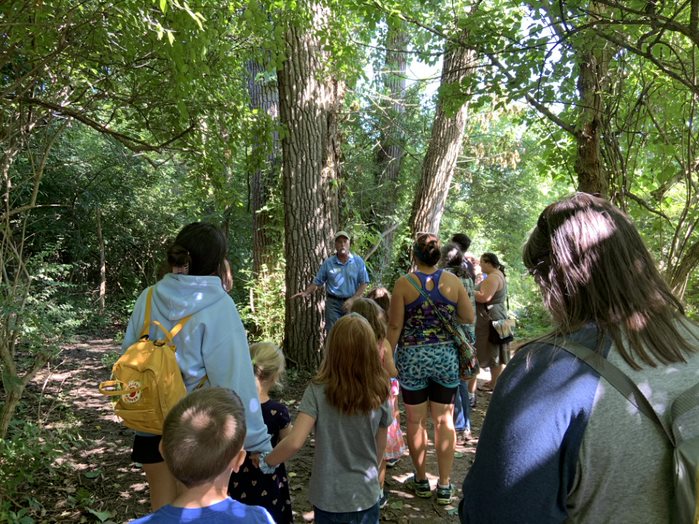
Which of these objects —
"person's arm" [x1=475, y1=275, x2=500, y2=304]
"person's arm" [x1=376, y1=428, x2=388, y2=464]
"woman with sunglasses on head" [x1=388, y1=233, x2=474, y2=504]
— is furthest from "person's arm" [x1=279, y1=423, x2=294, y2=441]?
"person's arm" [x1=475, y1=275, x2=500, y2=304]

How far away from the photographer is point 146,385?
83.0 inches

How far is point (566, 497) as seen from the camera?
970 mm

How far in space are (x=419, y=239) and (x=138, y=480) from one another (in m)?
3.02

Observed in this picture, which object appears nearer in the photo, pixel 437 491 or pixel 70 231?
pixel 437 491

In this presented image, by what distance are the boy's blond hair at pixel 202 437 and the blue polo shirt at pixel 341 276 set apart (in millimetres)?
4553

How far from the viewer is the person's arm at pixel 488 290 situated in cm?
531

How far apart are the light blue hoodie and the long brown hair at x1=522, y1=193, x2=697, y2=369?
1523mm

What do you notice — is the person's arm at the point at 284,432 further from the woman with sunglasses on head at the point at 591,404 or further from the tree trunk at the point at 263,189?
the tree trunk at the point at 263,189

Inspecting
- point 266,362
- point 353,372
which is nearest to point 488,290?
point 353,372

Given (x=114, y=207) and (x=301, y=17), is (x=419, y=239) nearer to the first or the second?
(x=301, y=17)

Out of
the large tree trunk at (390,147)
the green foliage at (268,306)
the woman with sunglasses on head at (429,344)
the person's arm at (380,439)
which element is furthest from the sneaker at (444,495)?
the large tree trunk at (390,147)

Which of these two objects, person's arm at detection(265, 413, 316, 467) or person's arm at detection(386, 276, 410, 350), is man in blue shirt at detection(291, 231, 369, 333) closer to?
person's arm at detection(386, 276, 410, 350)

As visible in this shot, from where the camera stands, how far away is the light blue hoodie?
7.31 feet

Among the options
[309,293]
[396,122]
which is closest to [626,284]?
[309,293]
